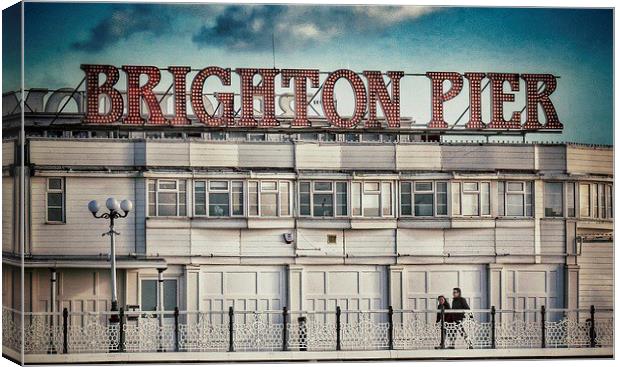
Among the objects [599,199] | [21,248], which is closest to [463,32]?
[599,199]

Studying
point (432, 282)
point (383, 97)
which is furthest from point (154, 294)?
point (383, 97)

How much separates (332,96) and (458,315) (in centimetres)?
456

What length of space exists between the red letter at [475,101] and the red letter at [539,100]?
2.72ft

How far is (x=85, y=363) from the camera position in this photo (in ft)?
106

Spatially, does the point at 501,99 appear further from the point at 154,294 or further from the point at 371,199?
the point at 154,294

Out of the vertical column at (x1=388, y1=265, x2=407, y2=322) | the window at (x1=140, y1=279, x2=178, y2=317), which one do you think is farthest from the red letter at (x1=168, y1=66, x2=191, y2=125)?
the vertical column at (x1=388, y1=265, x2=407, y2=322)

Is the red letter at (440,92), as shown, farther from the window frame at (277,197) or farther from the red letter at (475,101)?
the window frame at (277,197)

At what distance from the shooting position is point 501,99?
3334 centimetres

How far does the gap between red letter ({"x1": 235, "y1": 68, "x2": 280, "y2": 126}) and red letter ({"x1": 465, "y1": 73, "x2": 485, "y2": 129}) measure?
3.48 meters

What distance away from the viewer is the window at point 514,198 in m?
33.6

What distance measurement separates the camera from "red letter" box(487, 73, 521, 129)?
33250 millimetres

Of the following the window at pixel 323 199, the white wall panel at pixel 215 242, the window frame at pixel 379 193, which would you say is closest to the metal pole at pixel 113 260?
the white wall panel at pixel 215 242

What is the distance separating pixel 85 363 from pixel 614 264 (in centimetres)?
968

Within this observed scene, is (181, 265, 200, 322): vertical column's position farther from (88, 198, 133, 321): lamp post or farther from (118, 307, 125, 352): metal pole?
(88, 198, 133, 321): lamp post
